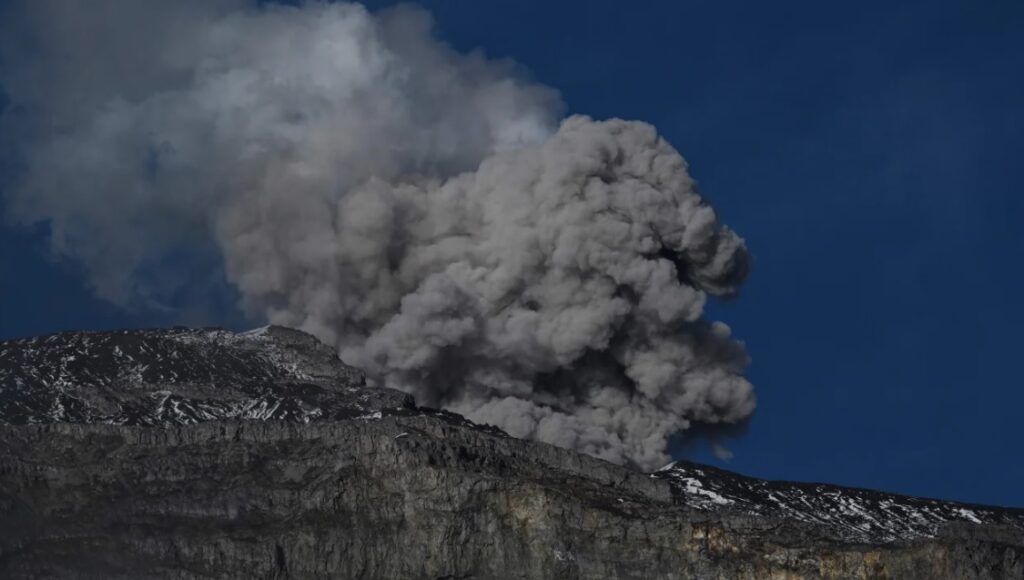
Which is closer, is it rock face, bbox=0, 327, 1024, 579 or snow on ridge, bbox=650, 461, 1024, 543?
rock face, bbox=0, 327, 1024, 579

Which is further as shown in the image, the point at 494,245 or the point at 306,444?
the point at 494,245

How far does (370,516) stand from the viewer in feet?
357

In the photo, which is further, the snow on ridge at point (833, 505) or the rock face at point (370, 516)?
the snow on ridge at point (833, 505)

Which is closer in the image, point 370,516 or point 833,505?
point 370,516

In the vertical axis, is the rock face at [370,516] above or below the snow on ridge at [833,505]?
below

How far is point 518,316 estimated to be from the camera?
141 meters

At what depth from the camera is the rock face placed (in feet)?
350

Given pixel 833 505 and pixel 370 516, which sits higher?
pixel 833 505

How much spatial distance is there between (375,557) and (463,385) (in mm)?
31250

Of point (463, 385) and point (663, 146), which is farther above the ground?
point (663, 146)

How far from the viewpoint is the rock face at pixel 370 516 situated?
Answer: 106750 millimetres

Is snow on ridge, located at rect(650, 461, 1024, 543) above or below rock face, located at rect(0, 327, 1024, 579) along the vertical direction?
above

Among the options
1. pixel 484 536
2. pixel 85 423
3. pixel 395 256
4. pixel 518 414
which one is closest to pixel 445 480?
pixel 484 536

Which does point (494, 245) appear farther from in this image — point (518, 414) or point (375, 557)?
point (375, 557)
